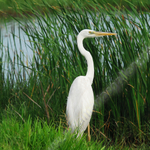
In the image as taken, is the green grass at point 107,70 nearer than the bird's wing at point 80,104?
No

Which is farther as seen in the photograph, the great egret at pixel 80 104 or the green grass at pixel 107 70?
the green grass at pixel 107 70

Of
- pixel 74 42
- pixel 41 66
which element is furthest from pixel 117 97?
pixel 41 66

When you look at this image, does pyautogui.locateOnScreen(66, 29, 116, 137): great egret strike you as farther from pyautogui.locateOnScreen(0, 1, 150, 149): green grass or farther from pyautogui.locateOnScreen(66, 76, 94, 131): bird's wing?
pyautogui.locateOnScreen(0, 1, 150, 149): green grass

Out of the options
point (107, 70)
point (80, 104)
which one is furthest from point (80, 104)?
point (107, 70)

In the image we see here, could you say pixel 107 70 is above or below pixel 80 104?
above

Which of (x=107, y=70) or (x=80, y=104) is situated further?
(x=107, y=70)

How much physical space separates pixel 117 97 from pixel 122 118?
265mm

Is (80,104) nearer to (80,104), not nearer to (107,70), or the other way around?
(80,104)

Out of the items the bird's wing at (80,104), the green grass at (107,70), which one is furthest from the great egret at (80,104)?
the green grass at (107,70)

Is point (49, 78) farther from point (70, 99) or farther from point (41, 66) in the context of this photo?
point (70, 99)

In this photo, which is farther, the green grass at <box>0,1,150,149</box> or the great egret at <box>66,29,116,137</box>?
the green grass at <box>0,1,150,149</box>

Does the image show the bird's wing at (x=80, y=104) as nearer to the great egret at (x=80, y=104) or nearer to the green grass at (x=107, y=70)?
the great egret at (x=80, y=104)

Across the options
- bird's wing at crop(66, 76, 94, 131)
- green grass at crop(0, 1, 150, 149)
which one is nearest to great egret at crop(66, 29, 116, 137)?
bird's wing at crop(66, 76, 94, 131)

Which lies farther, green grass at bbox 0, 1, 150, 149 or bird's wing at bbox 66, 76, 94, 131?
green grass at bbox 0, 1, 150, 149
